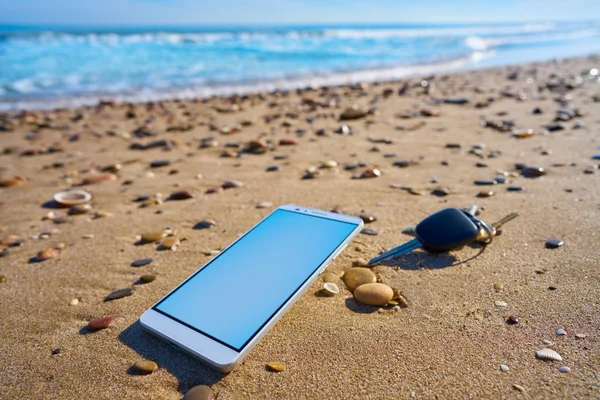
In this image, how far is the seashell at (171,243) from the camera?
2482 mm

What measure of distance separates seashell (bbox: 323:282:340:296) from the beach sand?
3cm

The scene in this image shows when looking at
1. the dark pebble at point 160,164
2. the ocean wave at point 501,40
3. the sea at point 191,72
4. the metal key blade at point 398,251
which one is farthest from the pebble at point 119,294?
the ocean wave at point 501,40

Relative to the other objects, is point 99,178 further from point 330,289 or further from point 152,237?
point 330,289

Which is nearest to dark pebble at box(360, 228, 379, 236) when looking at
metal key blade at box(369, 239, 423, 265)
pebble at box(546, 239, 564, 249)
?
metal key blade at box(369, 239, 423, 265)

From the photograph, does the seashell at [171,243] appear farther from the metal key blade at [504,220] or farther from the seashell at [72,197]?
the metal key blade at [504,220]

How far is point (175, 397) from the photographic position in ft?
4.69

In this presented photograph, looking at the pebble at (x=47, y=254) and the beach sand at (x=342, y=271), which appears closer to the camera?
the beach sand at (x=342, y=271)

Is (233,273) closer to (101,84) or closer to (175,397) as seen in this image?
(175,397)

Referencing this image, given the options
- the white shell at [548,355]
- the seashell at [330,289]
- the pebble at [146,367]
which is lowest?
the pebble at [146,367]

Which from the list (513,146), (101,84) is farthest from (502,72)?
(101,84)

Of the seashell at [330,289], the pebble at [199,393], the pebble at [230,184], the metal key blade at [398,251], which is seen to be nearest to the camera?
the pebble at [199,393]

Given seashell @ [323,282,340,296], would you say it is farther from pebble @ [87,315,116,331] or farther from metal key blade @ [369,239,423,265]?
pebble @ [87,315,116,331]

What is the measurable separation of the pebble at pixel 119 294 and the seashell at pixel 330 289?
98cm

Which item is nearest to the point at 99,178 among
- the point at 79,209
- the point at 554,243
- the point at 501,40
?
the point at 79,209
